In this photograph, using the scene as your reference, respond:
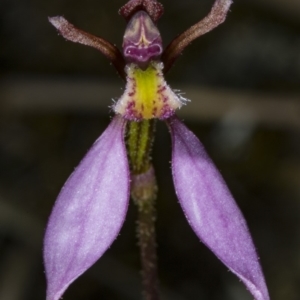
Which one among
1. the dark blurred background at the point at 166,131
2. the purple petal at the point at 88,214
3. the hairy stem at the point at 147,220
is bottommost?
the dark blurred background at the point at 166,131

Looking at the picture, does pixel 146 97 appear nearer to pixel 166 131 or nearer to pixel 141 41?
pixel 141 41

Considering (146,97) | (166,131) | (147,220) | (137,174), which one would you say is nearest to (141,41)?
(146,97)

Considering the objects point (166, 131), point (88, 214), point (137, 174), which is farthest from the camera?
point (166, 131)

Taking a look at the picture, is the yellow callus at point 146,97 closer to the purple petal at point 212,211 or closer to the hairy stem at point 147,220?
the purple petal at point 212,211

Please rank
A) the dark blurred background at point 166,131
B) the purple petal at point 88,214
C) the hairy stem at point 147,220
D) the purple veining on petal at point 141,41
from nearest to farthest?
the purple petal at point 88,214 < the purple veining on petal at point 141,41 < the hairy stem at point 147,220 < the dark blurred background at point 166,131

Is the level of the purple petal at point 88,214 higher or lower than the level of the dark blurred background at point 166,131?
higher

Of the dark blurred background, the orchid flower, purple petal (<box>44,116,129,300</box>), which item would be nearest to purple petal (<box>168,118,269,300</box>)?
the orchid flower

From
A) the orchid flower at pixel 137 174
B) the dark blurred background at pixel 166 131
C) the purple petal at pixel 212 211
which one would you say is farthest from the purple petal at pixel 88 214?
the dark blurred background at pixel 166 131
